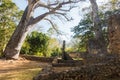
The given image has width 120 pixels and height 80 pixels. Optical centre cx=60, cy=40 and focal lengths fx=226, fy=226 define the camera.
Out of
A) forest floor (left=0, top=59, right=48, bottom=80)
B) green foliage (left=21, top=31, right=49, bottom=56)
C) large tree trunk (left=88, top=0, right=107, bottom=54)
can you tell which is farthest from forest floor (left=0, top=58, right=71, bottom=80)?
green foliage (left=21, top=31, right=49, bottom=56)

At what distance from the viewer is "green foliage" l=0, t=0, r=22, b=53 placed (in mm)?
21172

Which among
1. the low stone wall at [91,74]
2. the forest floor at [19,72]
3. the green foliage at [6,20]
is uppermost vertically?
the green foliage at [6,20]

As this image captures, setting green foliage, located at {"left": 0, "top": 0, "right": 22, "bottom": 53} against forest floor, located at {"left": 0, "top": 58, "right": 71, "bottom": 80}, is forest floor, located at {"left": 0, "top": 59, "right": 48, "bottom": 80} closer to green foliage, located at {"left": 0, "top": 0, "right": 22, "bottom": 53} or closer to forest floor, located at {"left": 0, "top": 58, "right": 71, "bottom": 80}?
forest floor, located at {"left": 0, "top": 58, "right": 71, "bottom": 80}

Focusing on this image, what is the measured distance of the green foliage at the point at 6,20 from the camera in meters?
21.2

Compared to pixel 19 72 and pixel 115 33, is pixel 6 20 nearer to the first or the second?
pixel 19 72

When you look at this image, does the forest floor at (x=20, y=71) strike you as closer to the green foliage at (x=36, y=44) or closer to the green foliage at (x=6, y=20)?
the green foliage at (x=6, y=20)

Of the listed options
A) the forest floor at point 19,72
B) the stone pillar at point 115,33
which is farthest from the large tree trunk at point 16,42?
the stone pillar at point 115,33

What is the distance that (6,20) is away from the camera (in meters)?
21.5

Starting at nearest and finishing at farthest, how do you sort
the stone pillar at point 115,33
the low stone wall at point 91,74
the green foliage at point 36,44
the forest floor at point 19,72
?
the low stone wall at point 91,74
the forest floor at point 19,72
the stone pillar at point 115,33
the green foliage at point 36,44

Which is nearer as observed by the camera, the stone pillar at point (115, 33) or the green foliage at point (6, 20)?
the stone pillar at point (115, 33)

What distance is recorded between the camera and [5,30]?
2116cm

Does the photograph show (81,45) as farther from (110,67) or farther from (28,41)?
(110,67)

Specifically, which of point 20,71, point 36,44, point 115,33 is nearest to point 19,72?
point 20,71

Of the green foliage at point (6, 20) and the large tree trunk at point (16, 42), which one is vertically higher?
the green foliage at point (6, 20)
